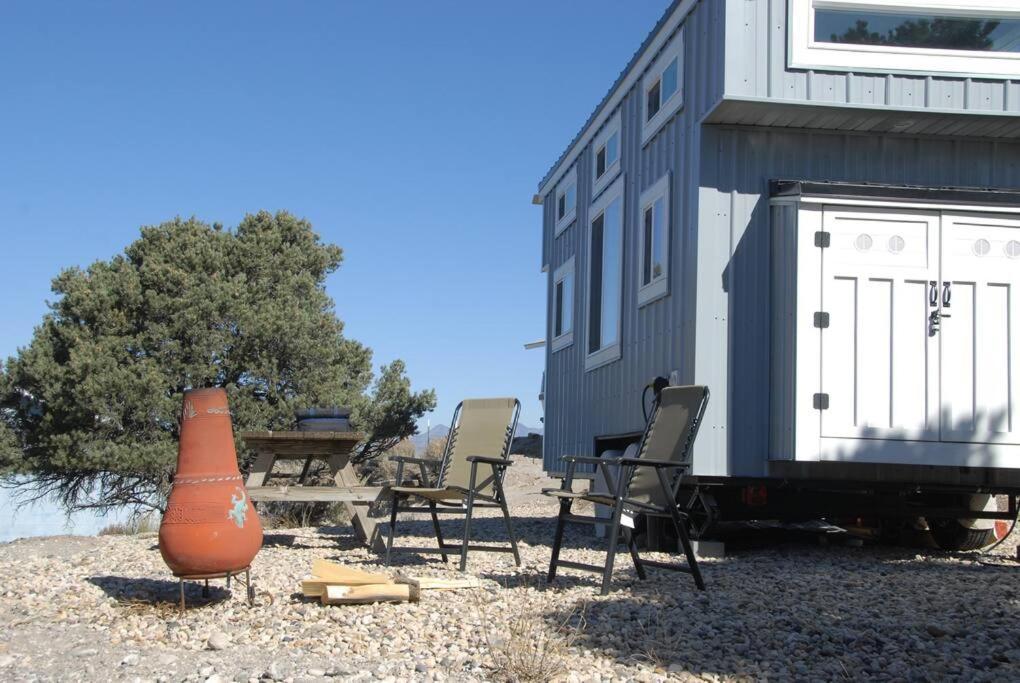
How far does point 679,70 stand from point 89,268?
11885mm

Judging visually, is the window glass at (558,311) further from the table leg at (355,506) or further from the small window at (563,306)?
the table leg at (355,506)

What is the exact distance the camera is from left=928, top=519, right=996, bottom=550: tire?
7441 mm

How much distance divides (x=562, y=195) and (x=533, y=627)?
761cm

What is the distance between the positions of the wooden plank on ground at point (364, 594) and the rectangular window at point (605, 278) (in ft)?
13.8

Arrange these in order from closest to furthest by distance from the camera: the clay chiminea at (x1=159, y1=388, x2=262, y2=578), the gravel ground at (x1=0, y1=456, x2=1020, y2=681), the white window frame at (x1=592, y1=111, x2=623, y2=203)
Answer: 1. the gravel ground at (x1=0, y1=456, x2=1020, y2=681)
2. the clay chiminea at (x1=159, y1=388, x2=262, y2=578)
3. the white window frame at (x1=592, y1=111, x2=623, y2=203)

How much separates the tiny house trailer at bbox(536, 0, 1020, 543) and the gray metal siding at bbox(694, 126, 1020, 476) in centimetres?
1

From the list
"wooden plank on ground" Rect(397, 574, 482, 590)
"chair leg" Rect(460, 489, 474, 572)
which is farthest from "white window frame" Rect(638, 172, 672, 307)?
"wooden plank on ground" Rect(397, 574, 482, 590)

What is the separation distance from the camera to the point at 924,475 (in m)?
6.73

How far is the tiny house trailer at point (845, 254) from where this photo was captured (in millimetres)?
6418

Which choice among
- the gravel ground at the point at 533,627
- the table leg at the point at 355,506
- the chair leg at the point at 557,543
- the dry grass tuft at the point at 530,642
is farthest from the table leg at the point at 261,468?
the dry grass tuft at the point at 530,642

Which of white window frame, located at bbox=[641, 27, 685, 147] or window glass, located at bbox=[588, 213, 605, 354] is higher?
white window frame, located at bbox=[641, 27, 685, 147]

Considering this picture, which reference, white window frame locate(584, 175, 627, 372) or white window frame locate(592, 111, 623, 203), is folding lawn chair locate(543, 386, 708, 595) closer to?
white window frame locate(584, 175, 627, 372)

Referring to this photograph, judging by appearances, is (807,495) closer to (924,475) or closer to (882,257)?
(924,475)

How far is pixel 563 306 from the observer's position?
1110 centimetres
